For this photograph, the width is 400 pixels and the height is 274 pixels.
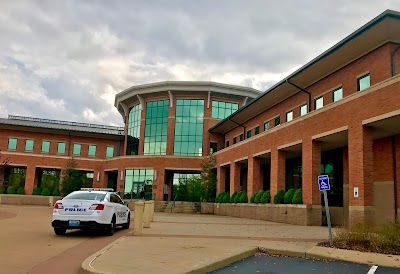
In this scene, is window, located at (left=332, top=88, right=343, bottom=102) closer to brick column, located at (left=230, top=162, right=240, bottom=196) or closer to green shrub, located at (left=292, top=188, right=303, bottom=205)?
green shrub, located at (left=292, top=188, right=303, bottom=205)

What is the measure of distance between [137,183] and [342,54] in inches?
1244

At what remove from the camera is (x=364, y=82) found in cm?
2141

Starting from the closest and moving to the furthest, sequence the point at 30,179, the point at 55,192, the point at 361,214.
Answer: the point at 361,214
the point at 55,192
the point at 30,179

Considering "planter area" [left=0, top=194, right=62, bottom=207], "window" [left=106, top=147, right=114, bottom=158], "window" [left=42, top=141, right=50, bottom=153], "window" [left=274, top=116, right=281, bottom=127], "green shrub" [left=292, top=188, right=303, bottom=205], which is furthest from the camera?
"window" [left=106, top=147, right=114, bottom=158]

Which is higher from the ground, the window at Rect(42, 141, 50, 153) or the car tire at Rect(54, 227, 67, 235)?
the window at Rect(42, 141, 50, 153)

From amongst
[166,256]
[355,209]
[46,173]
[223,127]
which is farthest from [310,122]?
[46,173]

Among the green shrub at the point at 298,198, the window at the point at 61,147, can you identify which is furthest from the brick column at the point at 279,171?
the window at the point at 61,147

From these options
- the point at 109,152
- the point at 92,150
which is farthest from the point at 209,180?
the point at 92,150

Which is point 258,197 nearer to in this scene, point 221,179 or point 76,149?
point 221,179

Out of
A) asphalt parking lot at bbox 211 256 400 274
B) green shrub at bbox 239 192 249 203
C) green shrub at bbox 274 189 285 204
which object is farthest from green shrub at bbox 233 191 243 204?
asphalt parking lot at bbox 211 256 400 274

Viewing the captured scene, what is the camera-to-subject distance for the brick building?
17969 millimetres

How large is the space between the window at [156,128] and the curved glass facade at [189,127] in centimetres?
153

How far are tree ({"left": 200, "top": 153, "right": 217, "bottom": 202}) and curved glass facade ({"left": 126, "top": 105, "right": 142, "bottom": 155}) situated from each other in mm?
13045

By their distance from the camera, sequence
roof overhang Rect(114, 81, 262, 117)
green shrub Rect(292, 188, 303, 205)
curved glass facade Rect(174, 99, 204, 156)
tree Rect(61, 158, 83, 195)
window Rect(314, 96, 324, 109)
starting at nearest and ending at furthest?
green shrub Rect(292, 188, 303, 205) → window Rect(314, 96, 324, 109) → roof overhang Rect(114, 81, 262, 117) → curved glass facade Rect(174, 99, 204, 156) → tree Rect(61, 158, 83, 195)
